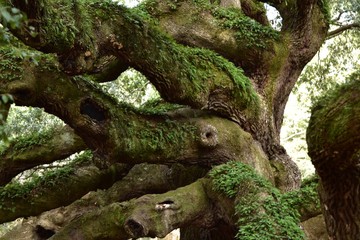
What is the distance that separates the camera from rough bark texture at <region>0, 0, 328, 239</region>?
491cm

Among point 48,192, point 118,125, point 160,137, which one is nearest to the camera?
point 118,125

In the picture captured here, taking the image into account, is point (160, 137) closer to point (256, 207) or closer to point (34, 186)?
→ point (256, 207)

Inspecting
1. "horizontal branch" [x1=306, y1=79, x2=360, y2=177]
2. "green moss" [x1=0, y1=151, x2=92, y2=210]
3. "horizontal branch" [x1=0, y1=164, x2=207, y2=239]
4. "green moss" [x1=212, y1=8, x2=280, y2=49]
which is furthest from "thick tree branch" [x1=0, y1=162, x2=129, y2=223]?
"horizontal branch" [x1=306, y1=79, x2=360, y2=177]

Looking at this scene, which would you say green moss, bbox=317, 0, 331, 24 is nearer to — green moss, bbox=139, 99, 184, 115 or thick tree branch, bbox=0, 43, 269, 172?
thick tree branch, bbox=0, 43, 269, 172

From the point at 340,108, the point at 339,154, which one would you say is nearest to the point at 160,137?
the point at 339,154

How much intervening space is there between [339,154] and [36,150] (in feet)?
14.5

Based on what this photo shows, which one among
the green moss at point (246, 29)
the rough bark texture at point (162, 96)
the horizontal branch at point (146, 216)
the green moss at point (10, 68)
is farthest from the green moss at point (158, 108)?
the green moss at point (10, 68)

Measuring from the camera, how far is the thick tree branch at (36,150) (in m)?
6.38

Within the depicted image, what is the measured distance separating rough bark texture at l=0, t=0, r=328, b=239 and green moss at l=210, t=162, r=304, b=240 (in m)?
0.13

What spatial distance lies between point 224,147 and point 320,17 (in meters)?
2.48

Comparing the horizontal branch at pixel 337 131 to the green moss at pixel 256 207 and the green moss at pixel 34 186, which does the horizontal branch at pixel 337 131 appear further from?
the green moss at pixel 34 186

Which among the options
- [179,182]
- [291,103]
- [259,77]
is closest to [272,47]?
[259,77]

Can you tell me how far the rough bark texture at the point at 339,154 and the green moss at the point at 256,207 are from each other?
1.08 meters

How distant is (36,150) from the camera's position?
21.0 feet
